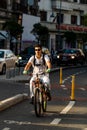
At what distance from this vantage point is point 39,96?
1388 centimetres

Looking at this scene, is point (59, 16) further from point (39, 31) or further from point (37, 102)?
point (37, 102)

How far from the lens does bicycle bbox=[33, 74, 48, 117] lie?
13.6 metres

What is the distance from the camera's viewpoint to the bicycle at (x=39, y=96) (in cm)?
1358

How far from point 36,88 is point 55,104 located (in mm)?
2892

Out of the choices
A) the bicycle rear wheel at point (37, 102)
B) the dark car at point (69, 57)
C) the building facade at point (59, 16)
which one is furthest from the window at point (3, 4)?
the bicycle rear wheel at point (37, 102)

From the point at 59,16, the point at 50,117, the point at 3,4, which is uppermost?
the point at 50,117

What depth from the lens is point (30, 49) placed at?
4681 cm

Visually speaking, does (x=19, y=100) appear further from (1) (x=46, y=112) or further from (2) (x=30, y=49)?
(2) (x=30, y=49)

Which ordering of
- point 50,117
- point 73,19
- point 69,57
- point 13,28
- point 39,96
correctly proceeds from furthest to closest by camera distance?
point 73,19 < point 13,28 < point 69,57 < point 39,96 < point 50,117

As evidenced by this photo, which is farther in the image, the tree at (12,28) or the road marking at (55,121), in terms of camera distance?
the tree at (12,28)

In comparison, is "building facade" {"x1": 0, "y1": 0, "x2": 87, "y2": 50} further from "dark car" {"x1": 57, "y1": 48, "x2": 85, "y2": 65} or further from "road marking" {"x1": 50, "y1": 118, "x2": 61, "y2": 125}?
"road marking" {"x1": 50, "y1": 118, "x2": 61, "y2": 125}

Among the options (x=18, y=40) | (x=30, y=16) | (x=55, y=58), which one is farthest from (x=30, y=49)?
(x=30, y=16)

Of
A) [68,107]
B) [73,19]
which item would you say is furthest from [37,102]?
[73,19]

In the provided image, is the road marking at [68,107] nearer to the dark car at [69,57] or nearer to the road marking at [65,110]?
the road marking at [65,110]
